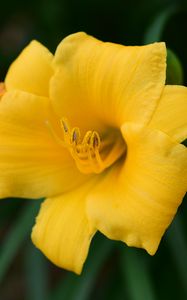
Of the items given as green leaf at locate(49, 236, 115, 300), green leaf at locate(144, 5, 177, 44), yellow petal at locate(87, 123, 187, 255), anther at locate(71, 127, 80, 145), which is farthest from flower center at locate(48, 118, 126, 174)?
green leaf at locate(49, 236, 115, 300)

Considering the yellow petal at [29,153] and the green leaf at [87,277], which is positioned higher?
the yellow petal at [29,153]

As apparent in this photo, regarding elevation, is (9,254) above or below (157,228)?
below

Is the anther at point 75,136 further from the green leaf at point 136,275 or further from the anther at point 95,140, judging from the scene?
the green leaf at point 136,275

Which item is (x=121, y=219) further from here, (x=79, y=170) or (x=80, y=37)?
(x=80, y=37)

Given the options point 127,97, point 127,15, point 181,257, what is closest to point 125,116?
point 127,97

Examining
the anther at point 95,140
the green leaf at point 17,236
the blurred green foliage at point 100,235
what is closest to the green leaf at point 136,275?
the blurred green foliage at point 100,235

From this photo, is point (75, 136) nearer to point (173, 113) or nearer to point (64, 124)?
point (64, 124)
